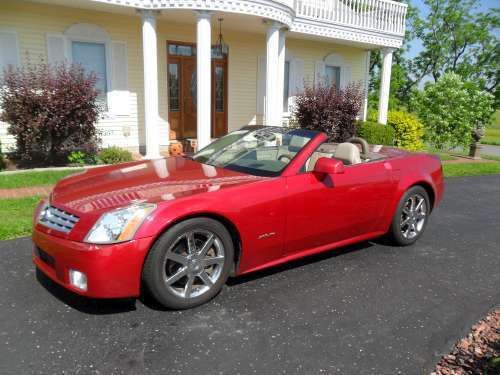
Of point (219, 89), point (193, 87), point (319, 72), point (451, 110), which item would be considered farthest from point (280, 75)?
point (451, 110)

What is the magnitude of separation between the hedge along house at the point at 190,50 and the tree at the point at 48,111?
152 centimetres

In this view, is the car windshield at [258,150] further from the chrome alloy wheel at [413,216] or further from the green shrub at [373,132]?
the green shrub at [373,132]

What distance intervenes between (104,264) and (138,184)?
2.91 ft

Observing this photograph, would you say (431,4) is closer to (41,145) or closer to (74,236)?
(41,145)

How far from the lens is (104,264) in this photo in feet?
9.57

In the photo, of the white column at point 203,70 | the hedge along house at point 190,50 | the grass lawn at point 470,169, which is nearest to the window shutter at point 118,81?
the hedge along house at point 190,50

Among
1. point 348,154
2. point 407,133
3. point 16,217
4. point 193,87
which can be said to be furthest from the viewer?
point 407,133

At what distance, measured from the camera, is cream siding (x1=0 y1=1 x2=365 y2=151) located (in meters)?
10.0

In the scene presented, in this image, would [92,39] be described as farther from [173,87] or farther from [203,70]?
[203,70]

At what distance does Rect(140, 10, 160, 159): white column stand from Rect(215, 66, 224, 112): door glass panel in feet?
11.1

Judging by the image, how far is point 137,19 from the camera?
37.6 ft

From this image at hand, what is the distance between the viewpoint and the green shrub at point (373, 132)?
46.1 feet

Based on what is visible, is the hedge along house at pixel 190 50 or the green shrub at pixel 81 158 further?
the hedge along house at pixel 190 50

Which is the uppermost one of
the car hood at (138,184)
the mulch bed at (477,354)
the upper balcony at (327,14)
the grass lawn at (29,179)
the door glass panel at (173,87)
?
the upper balcony at (327,14)
